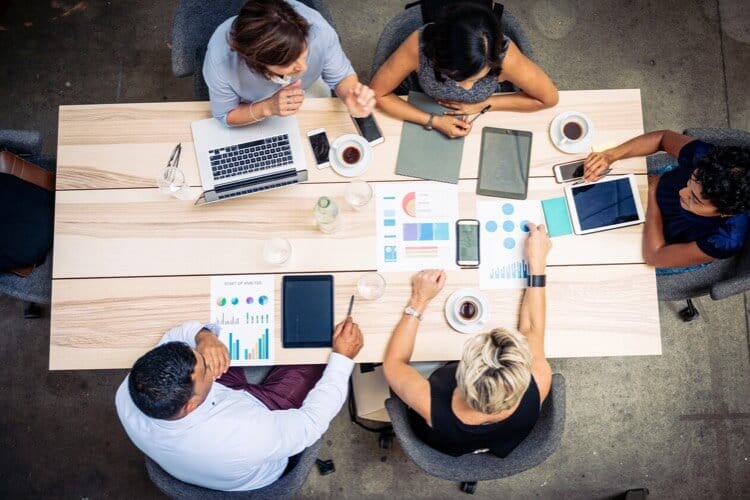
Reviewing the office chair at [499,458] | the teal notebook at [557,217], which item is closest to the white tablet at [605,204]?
the teal notebook at [557,217]

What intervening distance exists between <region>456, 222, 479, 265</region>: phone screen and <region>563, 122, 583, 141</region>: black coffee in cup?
1.47 feet

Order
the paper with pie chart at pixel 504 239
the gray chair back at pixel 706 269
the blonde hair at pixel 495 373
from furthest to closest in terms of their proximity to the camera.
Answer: the gray chair back at pixel 706 269 < the paper with pie chart at pixel 504 239 < the blonde hair at pixel 495 373

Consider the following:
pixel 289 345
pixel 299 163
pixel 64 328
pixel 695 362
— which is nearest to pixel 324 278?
pixel 289 345

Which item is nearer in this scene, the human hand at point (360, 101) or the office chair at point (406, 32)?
the human hand at point (360, 101)

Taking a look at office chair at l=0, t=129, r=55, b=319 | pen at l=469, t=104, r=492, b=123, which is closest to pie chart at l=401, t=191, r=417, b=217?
pen at l=469, t=104, r=492, b=123

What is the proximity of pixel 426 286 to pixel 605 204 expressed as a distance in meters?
0.66

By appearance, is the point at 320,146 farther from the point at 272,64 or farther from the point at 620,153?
the point at 620,153

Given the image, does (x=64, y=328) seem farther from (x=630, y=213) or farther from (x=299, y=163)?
(x=630, y=213)

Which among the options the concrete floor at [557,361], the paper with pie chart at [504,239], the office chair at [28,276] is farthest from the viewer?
the concrete floor at [557,361]

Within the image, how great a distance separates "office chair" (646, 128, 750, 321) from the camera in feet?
5.98

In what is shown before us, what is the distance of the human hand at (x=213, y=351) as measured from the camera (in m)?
1.67

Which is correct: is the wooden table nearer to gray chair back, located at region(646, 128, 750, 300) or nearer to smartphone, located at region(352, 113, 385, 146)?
smartphone, located at region(352, 113, 385, 146)

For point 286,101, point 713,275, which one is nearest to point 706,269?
point 713,275

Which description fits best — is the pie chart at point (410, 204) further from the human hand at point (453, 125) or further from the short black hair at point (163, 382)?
the short black hair at point (163, 382)
